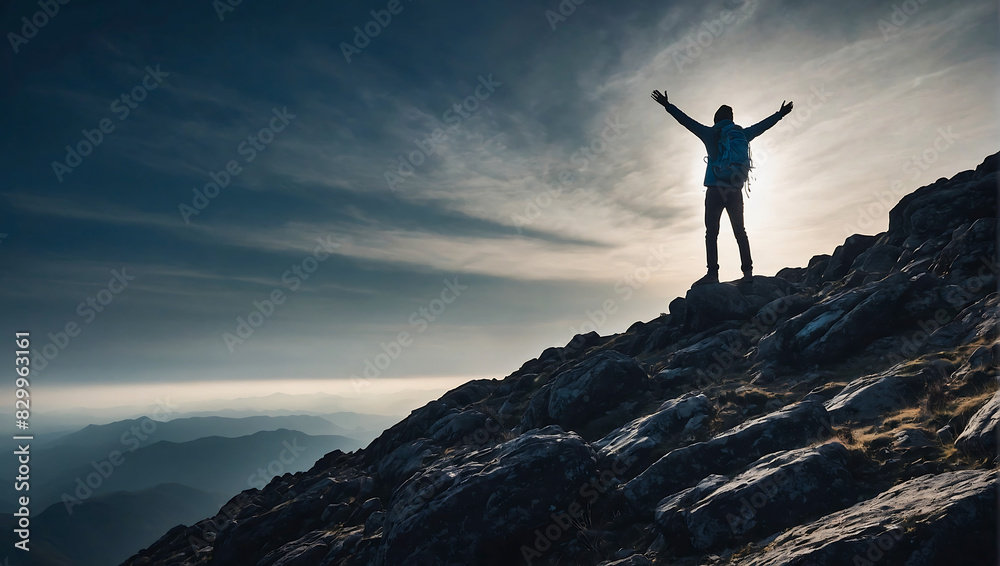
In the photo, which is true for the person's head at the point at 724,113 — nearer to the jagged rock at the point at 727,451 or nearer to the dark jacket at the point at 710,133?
the dark jacket at the point at 710,133

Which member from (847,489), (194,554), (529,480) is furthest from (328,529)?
(847,489)

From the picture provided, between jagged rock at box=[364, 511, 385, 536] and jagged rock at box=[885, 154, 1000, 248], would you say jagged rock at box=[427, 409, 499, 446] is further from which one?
jagged rock at box=[885, 154, 1000, 248]

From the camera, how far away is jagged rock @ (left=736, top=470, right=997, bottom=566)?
20.2 feet

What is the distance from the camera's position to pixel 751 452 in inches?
436

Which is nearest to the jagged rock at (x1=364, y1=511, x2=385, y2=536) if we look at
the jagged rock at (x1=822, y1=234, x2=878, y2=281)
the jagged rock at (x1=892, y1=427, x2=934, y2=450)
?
the jagged rock at (x1=892, y1=427, x2=934, y2=450)

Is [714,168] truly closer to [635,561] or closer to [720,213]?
[720,213]

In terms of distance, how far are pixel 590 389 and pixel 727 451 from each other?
28.4ft

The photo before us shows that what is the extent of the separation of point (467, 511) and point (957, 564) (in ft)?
30.1

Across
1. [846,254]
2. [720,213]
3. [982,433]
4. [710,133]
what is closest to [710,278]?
[720,213]

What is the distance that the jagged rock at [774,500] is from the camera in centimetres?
846

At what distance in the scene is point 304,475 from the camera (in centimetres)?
3738

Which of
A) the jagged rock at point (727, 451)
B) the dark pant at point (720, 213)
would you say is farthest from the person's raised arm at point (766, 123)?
the jagged rock at point (727, 451)

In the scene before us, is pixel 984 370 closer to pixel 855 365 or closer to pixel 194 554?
pixel 855 365

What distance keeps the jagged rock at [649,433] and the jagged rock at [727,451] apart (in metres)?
1.28
